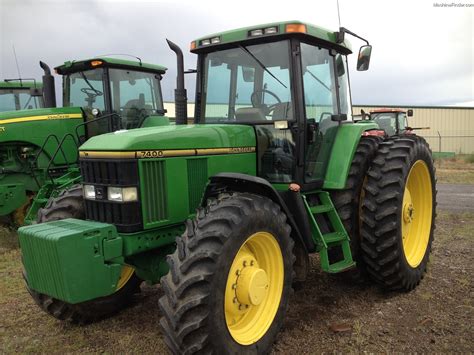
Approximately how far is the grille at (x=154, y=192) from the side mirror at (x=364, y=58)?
2366mm

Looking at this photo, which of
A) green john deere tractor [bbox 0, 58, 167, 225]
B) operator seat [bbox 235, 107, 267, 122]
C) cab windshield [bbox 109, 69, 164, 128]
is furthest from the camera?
cab windshield [bbox 109, 69, 164, 128]

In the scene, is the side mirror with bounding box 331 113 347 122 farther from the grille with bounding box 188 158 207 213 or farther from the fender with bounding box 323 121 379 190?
the grille with bounding box 188 158 207 213

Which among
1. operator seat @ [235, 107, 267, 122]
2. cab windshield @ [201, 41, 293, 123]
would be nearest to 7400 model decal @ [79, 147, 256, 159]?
operator seat @ [235, 107, 267, 122]

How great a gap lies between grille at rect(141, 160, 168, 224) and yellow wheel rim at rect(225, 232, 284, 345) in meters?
0.68

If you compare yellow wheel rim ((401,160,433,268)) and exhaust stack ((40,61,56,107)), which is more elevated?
exhaust stack ((40,61,56,107))

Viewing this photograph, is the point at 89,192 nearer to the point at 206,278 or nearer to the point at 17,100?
the point at 206,278

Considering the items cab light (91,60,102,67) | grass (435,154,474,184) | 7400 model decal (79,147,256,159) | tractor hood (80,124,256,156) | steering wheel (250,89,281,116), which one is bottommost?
grass (435,154,474,184)

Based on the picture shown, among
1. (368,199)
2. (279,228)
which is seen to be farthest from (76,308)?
(368,199)

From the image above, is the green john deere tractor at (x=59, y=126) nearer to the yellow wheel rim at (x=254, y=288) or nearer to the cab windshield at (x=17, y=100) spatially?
the cab windshield at (x=17, y=100)

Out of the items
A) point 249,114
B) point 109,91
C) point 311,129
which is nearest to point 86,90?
point 109,91

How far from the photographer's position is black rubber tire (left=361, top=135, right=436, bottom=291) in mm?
4297

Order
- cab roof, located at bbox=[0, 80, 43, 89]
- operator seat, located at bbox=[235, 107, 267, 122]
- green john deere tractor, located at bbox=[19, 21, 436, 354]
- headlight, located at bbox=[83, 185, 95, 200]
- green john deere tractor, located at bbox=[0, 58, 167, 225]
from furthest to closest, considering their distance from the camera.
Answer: cab roof, located at bbox=[0, 80, 43, 89] → green john deere tractor, located at bbox=[0, 58, 167, 225] → operator seat, located at bbox=[235, 107, 267, 122] → headlight, located at bbox=[83, 185, 95, 200] → green john deere tractor, located at bbox=[19, 21, 436, 354]

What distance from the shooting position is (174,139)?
3551 millimetres

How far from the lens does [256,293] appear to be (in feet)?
10.6
